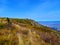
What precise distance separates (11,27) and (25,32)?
268cm

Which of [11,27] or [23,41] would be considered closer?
[23,41]

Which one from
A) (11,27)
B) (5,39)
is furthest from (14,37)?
(11,27)

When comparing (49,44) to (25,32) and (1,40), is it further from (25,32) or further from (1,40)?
(1,40)

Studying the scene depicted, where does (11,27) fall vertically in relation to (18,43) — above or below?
above

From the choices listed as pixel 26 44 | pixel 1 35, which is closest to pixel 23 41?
pixel 26 44

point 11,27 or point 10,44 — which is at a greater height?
point 11,27

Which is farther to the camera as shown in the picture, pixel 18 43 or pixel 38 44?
pixel 38 44

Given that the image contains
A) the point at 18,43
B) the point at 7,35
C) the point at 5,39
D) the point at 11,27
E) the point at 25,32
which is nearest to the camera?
the point at 18,43

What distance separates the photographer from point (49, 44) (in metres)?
18.1

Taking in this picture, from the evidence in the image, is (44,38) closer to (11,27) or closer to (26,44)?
(11,27)

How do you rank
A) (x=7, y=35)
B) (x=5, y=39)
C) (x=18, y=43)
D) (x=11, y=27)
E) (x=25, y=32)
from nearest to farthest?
(x=18, y=43)
(x=5, y=39)
(x=7, y=35)
(x=25, y=32)
(x=11, y=27)

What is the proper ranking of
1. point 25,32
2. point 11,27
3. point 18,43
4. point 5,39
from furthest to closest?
1. point 11,27
2. point 25,32
3. point 5,39
4. point 18,43

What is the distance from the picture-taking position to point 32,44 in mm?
15289

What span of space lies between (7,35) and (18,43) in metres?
2.76
